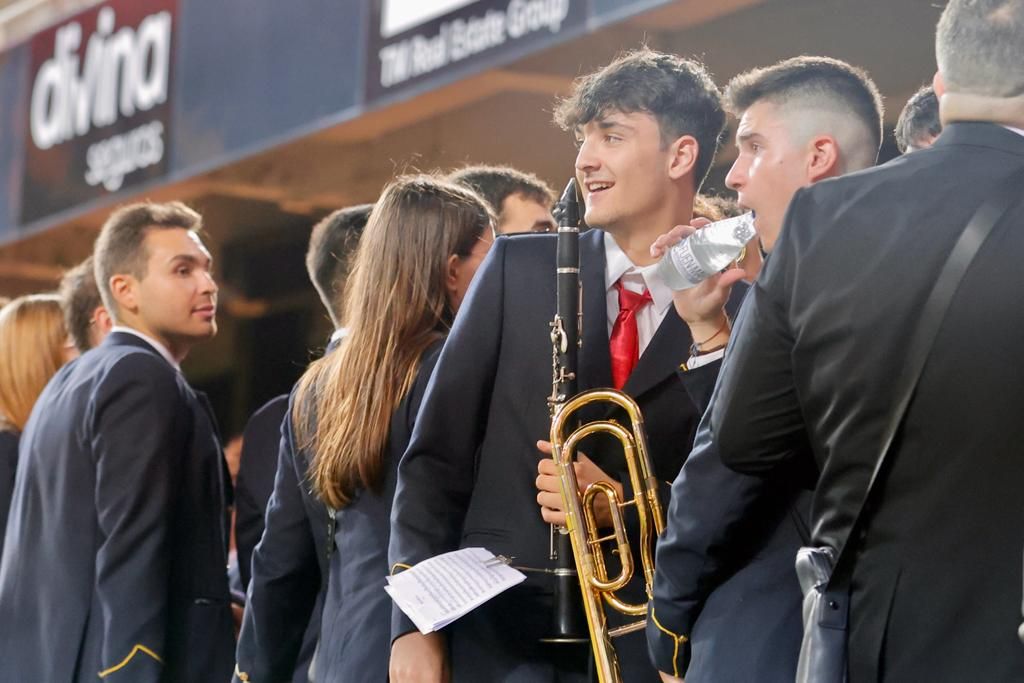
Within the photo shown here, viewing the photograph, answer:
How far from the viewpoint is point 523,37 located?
5.30m

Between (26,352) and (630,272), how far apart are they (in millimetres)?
2959

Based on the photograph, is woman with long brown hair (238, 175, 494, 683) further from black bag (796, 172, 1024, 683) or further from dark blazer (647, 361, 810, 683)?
black bag (796, 172, 1024, 683)

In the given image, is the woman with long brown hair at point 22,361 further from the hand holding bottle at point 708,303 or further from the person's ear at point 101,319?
the hand holding bottle at point 708,303

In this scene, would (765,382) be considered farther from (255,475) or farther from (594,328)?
(255,475)

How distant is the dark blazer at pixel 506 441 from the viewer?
123 inches

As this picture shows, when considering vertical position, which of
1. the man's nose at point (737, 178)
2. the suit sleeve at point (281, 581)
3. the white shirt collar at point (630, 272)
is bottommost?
the suit sleeve at point (281, 581)

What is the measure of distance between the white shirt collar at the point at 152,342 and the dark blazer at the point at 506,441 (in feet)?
5.29

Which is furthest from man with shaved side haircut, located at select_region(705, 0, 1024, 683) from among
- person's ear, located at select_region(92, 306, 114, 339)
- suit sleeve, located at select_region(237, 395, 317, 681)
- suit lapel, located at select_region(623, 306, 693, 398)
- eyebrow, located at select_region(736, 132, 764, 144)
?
person's ear, located at select_region(92, 306, 114, 339)

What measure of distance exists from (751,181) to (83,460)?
239cm

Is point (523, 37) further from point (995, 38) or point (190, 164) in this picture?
point (995, 38)

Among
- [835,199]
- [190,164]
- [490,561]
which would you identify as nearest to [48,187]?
[190,164]

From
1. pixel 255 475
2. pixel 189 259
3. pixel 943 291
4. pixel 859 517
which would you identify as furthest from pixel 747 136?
pixel 189 259

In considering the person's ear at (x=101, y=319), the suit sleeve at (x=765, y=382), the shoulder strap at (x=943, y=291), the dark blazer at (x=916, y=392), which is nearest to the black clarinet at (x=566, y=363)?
the suit sleeve at (x=765, y=382)

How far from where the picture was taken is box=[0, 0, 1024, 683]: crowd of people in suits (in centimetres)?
217
